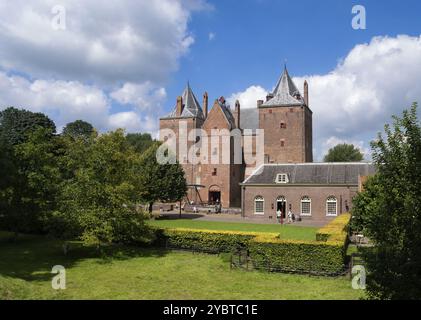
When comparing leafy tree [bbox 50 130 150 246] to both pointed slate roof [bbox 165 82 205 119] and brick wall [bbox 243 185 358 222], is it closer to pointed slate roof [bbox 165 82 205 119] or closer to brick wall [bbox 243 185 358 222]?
brick wall [bbox 243 185 358 222]

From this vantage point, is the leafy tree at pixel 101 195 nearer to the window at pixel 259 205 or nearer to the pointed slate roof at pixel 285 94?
the window at pixel 259 205

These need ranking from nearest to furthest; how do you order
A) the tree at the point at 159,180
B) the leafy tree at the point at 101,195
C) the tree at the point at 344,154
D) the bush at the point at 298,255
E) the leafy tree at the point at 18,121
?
the bush at the point at 298,255 < the leafy tree at the point at 101,195 < the tree at the point at 159,180 < the leafy tree at the point at 18,121 < the tree at the point at 344,154

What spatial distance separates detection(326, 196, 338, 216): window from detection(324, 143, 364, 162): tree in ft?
139

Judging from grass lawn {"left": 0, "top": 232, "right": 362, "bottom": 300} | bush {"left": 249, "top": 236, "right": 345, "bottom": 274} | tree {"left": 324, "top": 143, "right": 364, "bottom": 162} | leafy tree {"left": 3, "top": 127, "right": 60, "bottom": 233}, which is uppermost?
tree {"left": 324, "top": 143, "right": 364, "bottom": 162}

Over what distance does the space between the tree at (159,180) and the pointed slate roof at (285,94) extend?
22.9 metres

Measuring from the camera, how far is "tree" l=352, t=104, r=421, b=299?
24.8 ft

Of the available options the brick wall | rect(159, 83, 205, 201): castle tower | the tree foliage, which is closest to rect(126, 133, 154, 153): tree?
rect(159, 83, 205, 201): castle tower

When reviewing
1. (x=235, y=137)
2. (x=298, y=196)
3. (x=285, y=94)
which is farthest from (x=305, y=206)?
(x=285, y=94)

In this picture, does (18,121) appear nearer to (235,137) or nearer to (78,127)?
(78,127)

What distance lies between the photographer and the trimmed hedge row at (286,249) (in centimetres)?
→ 1725

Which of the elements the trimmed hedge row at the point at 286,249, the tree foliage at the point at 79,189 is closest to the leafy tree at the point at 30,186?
the tree foliage at the point at 79,189

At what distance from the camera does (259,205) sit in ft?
148
